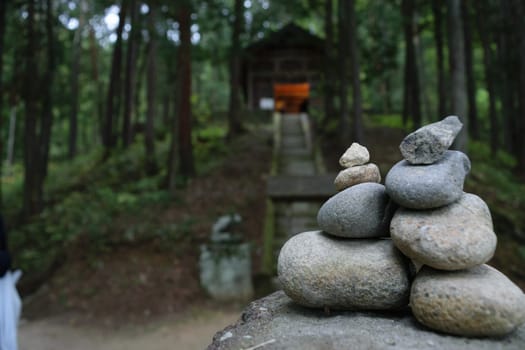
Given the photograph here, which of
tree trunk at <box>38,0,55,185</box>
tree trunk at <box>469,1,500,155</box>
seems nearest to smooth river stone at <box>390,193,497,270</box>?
tree trunk at <box>38,0,55,185</box>

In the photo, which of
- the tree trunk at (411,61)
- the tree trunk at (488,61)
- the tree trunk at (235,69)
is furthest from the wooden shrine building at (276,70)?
the tree trunk at (488,61)

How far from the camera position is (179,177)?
42.8ft

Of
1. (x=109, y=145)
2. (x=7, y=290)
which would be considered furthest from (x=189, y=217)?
(x=109, y=145)

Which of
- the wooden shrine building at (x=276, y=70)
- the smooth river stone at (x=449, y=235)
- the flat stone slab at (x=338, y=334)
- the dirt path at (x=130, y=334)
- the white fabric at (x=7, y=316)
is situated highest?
the wooden shrine building at (x=276, y=70)

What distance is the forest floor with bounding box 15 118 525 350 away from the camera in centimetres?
844

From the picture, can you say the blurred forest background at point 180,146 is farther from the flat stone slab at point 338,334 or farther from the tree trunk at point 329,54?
the flat stone slab at point 338,334

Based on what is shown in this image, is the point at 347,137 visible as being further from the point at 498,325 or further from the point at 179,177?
the point at 498,325

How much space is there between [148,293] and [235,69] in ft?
29.7

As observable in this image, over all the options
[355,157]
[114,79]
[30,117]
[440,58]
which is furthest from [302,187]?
[114,79]

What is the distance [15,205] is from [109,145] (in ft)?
12.7

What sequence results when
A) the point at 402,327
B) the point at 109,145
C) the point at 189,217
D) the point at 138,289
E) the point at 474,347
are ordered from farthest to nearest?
the point at 109,145
the point at 189,217
the point at 138,289
the point at 402,327
the point at 474,347

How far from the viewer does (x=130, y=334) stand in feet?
28.0

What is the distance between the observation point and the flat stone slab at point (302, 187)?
10344 mm

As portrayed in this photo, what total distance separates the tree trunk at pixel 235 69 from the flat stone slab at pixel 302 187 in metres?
6.26
